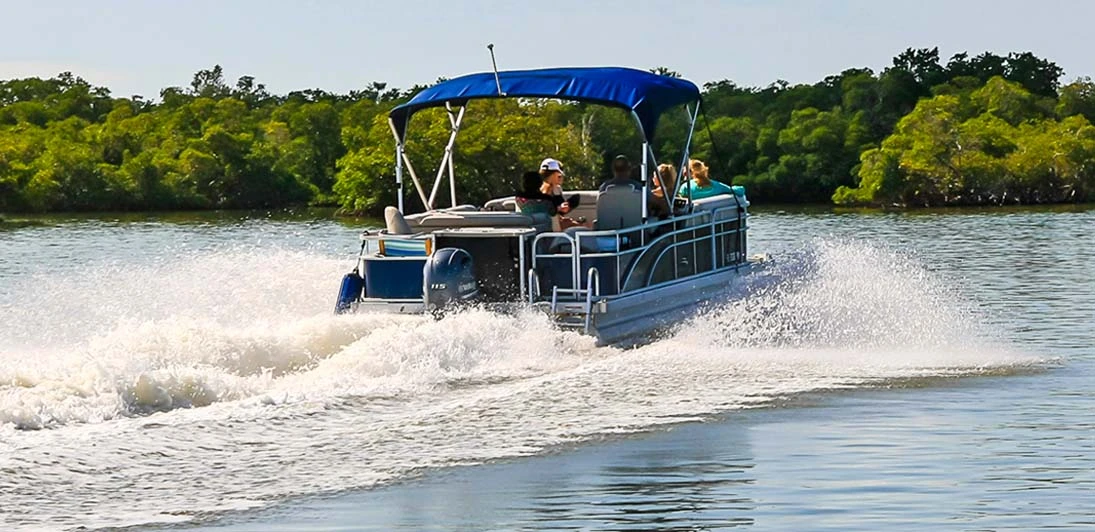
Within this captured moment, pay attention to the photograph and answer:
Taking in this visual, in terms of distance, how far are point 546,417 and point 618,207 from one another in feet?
14.3

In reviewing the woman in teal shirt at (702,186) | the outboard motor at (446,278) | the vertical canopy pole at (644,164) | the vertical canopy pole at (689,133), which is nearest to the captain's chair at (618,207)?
the vertical canopy pole at (644,164)

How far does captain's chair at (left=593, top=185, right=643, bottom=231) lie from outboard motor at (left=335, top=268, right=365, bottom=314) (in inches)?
84.1

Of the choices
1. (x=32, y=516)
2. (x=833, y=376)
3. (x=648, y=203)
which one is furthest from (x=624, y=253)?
(x=32, y=516)

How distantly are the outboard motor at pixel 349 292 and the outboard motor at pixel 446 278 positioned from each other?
870 mm

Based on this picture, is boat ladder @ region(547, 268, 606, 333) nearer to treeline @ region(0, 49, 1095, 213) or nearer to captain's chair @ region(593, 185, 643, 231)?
captain's chair @ region(593, 185, 643, 231)

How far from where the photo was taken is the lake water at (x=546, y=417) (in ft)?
28.6

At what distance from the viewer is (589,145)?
58.6m

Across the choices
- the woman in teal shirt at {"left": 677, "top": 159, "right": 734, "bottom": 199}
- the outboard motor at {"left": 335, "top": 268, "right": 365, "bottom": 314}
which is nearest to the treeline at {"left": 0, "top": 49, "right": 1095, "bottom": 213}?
the woman in teal shirt at {"left": 677, "top": 159, "right": 734, "bottom": 199}

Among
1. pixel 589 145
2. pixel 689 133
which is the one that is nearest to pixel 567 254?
pixel 689 133

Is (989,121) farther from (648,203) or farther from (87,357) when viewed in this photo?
(87,357)

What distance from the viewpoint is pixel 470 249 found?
48.3ft

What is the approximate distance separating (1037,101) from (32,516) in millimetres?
90401

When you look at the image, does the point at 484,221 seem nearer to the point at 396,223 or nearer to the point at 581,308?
the point at 396,223

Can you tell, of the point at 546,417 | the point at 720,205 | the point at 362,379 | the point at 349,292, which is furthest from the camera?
the point at 720,205
